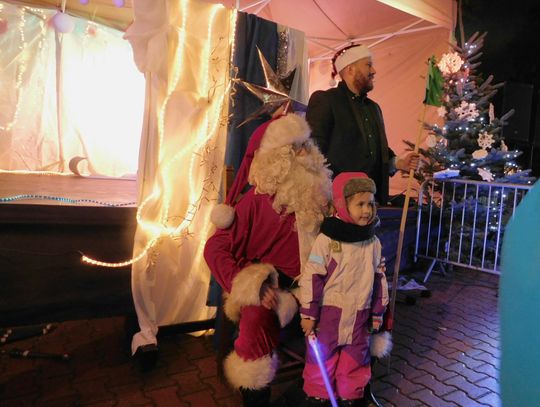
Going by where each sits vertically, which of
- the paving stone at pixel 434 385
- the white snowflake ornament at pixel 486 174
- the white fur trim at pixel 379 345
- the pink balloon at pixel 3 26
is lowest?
the paving stone at pixel 434 385

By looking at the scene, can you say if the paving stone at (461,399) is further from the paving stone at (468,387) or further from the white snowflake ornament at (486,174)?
the white snowflake ornament at (486,174)

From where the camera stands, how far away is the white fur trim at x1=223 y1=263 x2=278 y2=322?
1.88 m

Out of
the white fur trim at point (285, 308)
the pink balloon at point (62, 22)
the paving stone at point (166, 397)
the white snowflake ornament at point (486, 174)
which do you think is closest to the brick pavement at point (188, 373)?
the paving stone at point (166, 397)

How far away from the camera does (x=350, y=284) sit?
2023mm

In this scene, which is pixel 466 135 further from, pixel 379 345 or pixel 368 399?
pixel 368 399

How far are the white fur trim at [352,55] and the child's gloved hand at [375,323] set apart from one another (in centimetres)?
168

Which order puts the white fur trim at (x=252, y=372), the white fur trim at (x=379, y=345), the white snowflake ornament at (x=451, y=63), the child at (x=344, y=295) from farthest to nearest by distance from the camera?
the white snowflake ornament at (x=451, y=63) → the white fur trim at (x=379, y=345) → the child at (x=344, y=295) → the white fur trim at (x=252, y=372)

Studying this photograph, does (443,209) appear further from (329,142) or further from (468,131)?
(329,142)

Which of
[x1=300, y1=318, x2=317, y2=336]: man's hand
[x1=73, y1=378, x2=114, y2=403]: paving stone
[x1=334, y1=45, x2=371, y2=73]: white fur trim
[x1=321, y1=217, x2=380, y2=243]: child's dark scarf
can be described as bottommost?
[x1=73, y1=378, x2=114, y2=403]: paving stone

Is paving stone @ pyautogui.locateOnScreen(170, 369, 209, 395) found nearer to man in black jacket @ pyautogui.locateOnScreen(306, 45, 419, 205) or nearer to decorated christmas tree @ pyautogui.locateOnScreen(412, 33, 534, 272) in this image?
man in black jacket @ pyautogui.locateOnScreen(306, 45, 419, 205)

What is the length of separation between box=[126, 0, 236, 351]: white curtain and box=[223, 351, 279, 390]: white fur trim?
87cm

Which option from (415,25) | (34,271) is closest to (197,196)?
(34,271)

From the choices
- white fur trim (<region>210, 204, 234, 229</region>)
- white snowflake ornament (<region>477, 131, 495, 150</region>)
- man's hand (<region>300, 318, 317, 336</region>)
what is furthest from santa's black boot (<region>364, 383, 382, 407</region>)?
white snowflake ornament (<region>477, 131, 495, 150</region>)

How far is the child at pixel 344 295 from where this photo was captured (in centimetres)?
199
